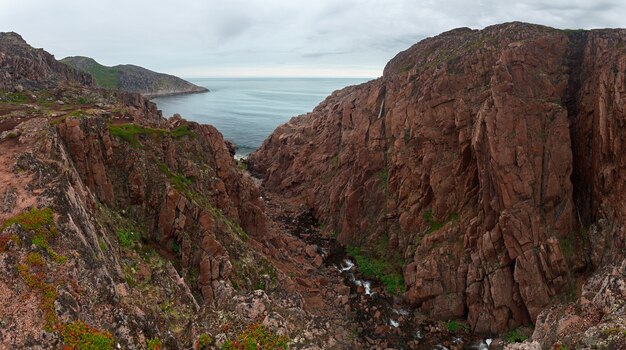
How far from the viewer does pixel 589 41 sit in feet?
133

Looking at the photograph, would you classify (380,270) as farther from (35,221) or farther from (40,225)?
(35,221)

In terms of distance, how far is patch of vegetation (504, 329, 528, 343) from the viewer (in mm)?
31983

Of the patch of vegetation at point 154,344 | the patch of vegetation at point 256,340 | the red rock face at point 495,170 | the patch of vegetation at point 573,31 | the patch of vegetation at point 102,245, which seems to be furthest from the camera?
the patch of vegetation at point 573,31

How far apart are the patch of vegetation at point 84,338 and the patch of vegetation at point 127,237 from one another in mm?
12291

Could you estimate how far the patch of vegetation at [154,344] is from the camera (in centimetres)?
1540

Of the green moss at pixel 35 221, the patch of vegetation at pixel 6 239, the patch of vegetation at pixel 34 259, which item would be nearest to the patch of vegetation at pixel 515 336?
the patch of vegetation at pixel 34 259

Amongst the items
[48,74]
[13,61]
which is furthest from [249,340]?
[48,74]

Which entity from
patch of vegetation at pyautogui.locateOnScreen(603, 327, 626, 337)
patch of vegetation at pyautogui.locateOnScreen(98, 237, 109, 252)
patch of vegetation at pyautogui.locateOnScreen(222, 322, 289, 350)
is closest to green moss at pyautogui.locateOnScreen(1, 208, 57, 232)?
patch of vegetation at pyautogui.locateOnScreen(98, 237, 109, 252)

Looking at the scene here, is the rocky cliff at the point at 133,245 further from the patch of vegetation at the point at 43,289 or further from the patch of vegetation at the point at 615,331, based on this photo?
the patch of vegetation at the point at 615,331

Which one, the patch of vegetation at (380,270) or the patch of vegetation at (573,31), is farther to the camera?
the patch of vegetation at (573,31)

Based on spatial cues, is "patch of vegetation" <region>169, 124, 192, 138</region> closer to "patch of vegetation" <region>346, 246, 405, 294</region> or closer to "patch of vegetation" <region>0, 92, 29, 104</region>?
"patch of vegetation" <region>0, 92, 29, 104</region>

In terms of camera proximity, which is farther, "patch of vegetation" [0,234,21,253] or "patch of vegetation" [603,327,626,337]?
"patch of vegetation" [0,234,21,253]

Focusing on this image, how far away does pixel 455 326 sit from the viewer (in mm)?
34594

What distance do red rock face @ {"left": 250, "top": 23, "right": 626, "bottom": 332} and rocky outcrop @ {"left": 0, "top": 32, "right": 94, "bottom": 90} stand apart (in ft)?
141
